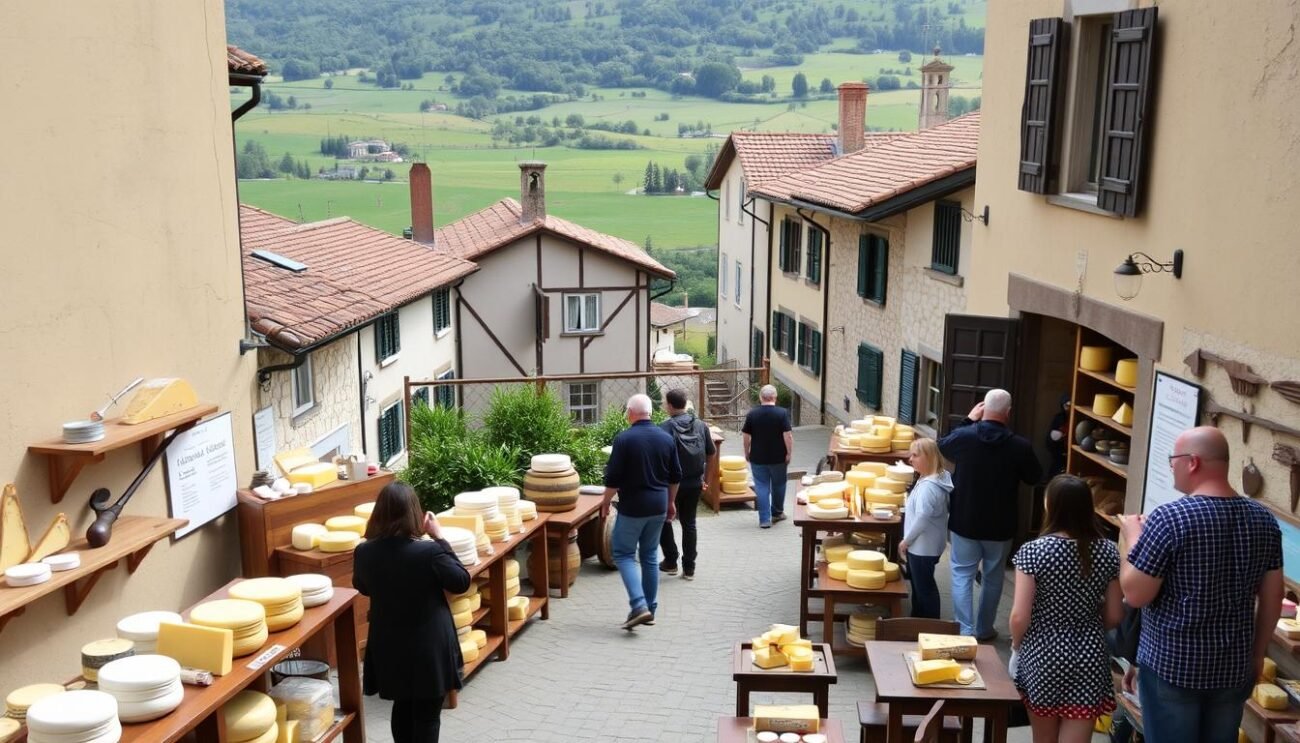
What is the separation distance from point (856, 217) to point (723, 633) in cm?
1191

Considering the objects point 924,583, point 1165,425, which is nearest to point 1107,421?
point 1165,425

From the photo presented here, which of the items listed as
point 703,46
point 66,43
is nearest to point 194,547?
point 66,43

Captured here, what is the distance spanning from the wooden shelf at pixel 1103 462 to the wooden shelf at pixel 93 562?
6.77 metres

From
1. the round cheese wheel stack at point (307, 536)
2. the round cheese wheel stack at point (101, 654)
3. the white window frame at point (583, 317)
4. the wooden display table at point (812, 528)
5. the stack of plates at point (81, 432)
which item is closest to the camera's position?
the round cheese wheel stack at point (101, 654)

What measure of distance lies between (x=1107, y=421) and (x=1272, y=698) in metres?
3.28

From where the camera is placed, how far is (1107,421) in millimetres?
8977

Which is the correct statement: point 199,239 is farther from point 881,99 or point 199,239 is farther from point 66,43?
point 881,99

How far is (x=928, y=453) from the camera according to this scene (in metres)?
8.34

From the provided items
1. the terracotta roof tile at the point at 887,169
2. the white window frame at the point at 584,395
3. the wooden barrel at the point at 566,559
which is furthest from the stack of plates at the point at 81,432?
the white window frame at the point at 584,395

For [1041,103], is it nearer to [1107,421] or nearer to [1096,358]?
[1096,358]

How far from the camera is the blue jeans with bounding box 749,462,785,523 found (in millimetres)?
12758

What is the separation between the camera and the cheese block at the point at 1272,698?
5977 millimetres

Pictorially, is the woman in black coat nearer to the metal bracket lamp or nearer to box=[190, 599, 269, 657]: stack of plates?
box=[190, 599, 269, 657]: stack of plates

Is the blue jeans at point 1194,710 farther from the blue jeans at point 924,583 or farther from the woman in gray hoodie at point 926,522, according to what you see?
the blue jeans at point 924,583
